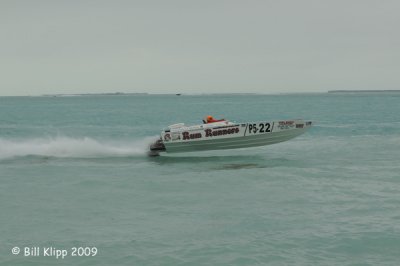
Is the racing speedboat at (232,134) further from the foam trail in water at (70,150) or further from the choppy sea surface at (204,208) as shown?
the foam trail in water at (70,150)

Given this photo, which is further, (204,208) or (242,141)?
(242,141)

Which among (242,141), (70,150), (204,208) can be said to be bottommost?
(204,208)

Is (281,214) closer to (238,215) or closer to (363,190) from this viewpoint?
(238,215)

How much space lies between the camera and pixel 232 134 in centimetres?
2347

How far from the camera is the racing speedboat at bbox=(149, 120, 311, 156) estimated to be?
23.4 meters

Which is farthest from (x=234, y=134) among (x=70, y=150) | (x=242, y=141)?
(x=70, y=150)

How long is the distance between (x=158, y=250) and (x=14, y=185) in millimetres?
9478

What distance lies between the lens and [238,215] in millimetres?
13555

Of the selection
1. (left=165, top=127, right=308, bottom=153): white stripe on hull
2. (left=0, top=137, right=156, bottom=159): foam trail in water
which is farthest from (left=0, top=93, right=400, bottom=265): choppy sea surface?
(left=165, top=127, right=308, bottom=153): white stripe on hull

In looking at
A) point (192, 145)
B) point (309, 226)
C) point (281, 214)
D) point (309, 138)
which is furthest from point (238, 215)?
point (309, 138)

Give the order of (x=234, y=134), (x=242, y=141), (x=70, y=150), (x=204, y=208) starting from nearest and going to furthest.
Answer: (x=204, y=208), (x=234, y=134), (x=242, y=141), (x=70, y=150)

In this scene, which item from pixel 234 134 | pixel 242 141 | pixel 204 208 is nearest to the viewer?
pixel 204 208

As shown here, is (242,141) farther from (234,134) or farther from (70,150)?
(70,150)

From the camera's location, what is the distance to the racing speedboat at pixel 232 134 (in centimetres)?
2344
